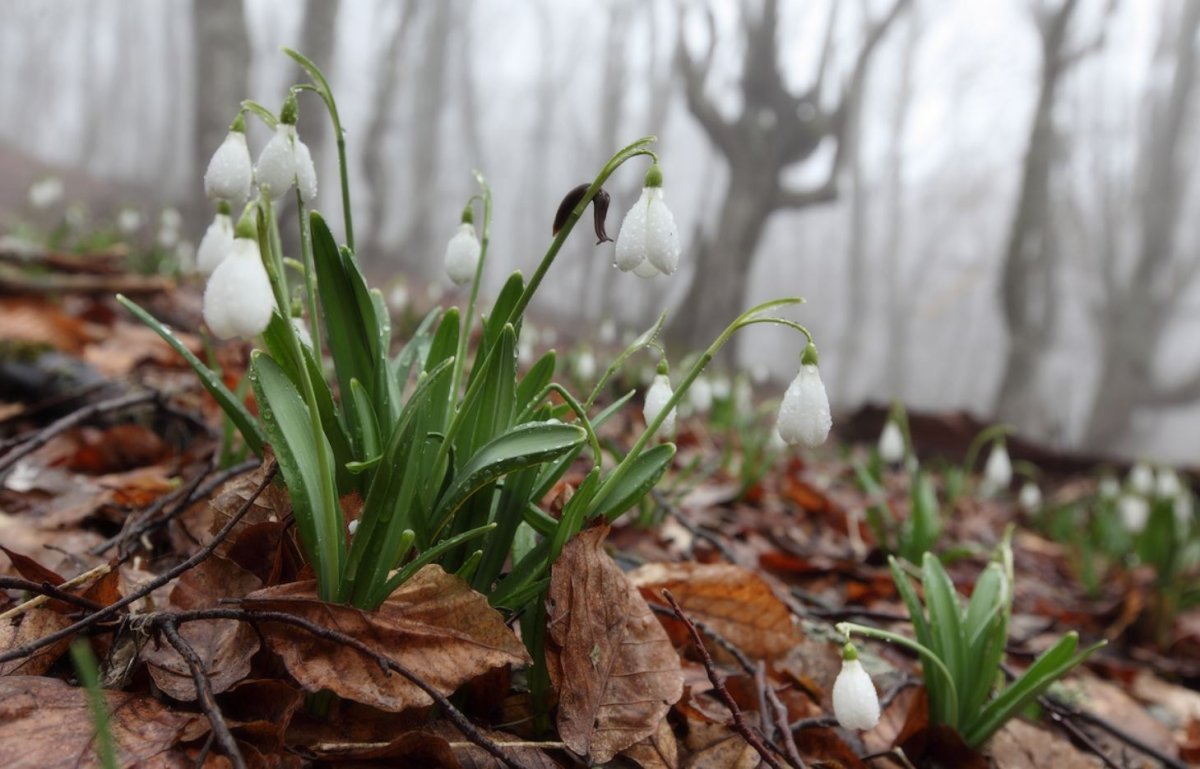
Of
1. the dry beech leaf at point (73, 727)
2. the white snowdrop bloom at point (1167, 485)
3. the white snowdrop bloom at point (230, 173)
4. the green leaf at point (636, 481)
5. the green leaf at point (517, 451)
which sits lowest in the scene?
the white snowdrop bloom at point (1167, 485)

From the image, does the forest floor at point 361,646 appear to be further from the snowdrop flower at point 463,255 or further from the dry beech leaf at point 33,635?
the snowdrop flower at point 463,255

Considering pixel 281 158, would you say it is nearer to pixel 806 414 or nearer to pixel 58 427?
pixel 806 414

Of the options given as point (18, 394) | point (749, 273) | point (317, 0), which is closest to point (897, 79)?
point (749, 273)

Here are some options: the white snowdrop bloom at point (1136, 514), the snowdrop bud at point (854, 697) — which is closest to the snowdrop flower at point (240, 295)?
the snowdrop bud at point (854, 697)

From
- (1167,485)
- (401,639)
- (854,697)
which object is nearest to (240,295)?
(401,639)

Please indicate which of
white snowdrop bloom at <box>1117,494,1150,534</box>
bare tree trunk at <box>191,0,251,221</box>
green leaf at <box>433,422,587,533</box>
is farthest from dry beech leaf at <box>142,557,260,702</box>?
bare tree trunk at <box>191,0,251,221</box>

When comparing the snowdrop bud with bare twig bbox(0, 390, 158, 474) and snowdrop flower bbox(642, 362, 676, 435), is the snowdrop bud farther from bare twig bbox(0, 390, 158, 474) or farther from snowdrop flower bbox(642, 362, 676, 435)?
bare twig bbox(0, 390, 158, 474)

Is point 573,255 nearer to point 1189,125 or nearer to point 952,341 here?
point 1189,125

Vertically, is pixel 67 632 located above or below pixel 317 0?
below
